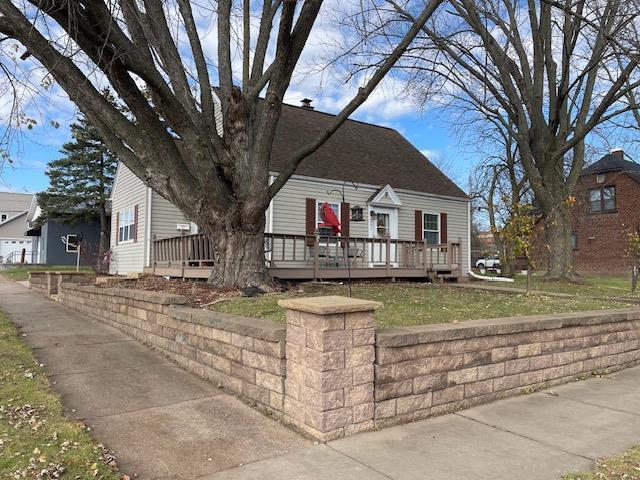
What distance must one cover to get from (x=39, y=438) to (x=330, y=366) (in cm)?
224

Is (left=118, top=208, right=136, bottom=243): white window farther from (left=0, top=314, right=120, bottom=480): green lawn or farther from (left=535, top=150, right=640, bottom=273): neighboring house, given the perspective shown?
(left=535, top=150, right=640, bottom=273): neighboring house

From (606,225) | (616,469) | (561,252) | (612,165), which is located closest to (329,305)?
(616,469)

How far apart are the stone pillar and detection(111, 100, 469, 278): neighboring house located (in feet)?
30.6

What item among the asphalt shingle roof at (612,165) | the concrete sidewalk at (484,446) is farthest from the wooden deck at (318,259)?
the asphalt shingle roof at (612,165)

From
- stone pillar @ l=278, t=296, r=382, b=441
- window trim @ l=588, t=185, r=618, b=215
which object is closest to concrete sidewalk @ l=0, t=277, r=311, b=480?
stone pillar @ l=278, t=296, r=382, b=441

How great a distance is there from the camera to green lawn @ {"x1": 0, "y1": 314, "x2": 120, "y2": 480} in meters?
3.25

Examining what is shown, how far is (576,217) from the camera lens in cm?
3184

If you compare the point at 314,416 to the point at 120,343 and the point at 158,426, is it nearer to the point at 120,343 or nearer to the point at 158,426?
the point at 158,426

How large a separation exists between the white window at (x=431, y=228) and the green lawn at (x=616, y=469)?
51.3ft

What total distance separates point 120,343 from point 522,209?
25.7 feet

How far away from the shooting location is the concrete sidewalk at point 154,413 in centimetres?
361

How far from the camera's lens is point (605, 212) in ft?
103

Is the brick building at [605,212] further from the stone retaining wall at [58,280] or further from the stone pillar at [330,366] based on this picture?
the stone pillar at [330,366]

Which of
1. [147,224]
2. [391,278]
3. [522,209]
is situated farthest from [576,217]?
[147,224]
